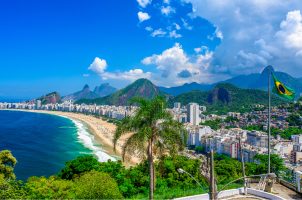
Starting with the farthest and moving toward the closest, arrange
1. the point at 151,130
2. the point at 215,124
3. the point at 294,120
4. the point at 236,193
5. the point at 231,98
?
the point at 231,98 < the point at 215,124 < the point at 294,120 < the point at 236,193 < the point at 151,130

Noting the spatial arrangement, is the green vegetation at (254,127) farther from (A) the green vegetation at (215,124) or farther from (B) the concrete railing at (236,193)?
(B) the concrete railing at (236,193)

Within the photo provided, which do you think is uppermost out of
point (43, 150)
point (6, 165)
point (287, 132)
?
point (6, 165)

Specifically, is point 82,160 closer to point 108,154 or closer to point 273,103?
point 108,154

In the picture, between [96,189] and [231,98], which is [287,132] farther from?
[231,98]

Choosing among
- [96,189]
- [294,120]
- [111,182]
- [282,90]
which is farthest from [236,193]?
[294,120]

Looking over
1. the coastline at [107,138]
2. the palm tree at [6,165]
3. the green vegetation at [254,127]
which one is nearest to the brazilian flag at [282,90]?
the coastline at [107,138]

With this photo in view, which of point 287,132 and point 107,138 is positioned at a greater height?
point 287,132

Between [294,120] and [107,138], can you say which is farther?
[294,120]

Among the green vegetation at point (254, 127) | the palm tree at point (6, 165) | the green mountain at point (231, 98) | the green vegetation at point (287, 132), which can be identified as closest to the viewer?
the palm tree at point (6, 165)

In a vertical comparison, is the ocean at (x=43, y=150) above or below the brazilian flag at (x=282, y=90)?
below
